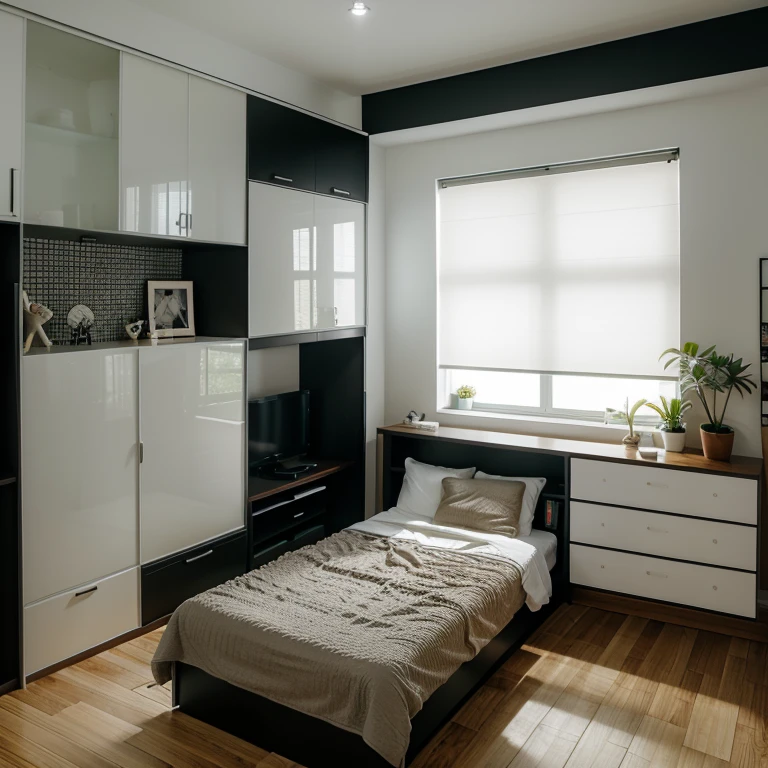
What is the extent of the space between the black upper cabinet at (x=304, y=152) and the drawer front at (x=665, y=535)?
2.24 metres

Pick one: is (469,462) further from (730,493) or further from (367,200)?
(367,200)

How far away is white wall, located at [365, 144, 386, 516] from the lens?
14.6ft

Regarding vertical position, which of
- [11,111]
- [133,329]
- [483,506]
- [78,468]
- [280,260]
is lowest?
[483,506]

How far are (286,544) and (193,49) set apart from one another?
266 cm

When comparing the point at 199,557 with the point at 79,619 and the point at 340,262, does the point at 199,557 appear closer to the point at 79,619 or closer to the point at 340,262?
the point at 79,619

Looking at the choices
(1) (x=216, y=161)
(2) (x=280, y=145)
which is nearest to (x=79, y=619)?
(1) (x=216, y=161)

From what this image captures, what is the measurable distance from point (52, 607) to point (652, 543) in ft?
9.01

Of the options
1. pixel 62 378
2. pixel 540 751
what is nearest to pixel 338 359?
pixel 62 378

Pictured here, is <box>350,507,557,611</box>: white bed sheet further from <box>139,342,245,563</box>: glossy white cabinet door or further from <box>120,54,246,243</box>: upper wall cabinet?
<box>120,54,246,243</box>: upper wall cabinet

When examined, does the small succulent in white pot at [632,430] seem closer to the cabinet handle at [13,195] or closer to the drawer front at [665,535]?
the drawer front at [665,535]

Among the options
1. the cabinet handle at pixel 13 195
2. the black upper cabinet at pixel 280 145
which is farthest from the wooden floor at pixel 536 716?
the black upper cabinet at pixel 280 145

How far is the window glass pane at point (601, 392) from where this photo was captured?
3.92m

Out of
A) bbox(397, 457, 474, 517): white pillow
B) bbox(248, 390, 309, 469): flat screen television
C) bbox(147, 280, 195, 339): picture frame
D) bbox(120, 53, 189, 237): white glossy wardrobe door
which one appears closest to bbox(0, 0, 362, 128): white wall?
bbox(120, 53, 189, 237): white glossy wardrobe door

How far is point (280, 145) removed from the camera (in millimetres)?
3676
